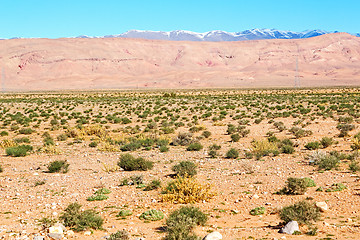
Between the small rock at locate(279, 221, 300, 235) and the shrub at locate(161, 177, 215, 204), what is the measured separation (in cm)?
281

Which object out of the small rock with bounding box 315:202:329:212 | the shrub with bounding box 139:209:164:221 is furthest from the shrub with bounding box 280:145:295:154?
the shrub with bounding box 139:209:164:221

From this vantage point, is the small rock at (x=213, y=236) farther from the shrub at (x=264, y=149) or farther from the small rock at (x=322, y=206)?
the shrub at (x=264, y=149)

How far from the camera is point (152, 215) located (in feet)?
29.1

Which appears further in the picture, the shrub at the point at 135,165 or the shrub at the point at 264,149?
the shrub at the point at 264,149

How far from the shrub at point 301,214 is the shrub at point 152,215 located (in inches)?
105

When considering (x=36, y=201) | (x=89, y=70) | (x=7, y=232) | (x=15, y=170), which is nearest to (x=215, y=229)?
(x=7, y=232)

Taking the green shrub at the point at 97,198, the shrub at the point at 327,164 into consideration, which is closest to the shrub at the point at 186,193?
the green shrub at the point at 97,198

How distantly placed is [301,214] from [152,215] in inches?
126

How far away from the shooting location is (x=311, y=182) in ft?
37.0

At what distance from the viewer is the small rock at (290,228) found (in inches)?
301

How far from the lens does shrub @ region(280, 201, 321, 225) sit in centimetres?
789

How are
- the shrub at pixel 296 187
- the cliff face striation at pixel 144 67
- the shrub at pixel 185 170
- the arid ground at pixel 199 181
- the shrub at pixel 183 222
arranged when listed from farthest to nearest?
1. the cliff face striation at pixel 144 67
2. the shrub at pixel 185 170
3. the shrub at pixel 296 187
4. the arid ground at pixel 199 181
5. the shrub at pixel 183 222

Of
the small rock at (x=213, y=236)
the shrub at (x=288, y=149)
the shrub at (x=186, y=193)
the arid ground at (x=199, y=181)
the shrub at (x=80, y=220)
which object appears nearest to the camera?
the small rock at (x=213, y=236)

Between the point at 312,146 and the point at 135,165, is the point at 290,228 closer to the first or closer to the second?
the point at 135,165
